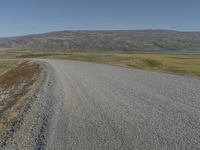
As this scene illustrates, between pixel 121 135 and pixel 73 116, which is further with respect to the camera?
pixel 73 116

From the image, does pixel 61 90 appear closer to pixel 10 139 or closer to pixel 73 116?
pixel 73 116

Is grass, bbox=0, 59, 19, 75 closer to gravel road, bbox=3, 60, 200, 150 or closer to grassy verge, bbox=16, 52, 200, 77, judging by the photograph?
grassy verge, bbox=16, 52, 200, 77

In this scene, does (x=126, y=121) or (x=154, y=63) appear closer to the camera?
(x=126, y=121)

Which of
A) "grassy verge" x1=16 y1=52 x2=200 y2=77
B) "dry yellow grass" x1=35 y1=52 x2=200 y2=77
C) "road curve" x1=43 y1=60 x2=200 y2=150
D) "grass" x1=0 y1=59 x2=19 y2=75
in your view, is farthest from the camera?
"grass" x1=0 y1=59 x2=19 y2=75

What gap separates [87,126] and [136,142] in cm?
258

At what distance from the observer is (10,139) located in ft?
34.8

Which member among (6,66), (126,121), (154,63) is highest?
(126,121)

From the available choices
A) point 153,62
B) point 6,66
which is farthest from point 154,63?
point 6,66

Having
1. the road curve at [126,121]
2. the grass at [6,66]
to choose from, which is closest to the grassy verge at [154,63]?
the grass at [6,66]

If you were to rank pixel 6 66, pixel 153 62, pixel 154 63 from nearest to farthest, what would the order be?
pixel 154 63, pixel 153 62, pixel 6 66

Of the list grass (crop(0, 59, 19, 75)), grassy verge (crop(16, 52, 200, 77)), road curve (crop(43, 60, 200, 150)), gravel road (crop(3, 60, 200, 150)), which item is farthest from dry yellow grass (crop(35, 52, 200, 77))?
gravel road (crop(3, 60, 200, 150))

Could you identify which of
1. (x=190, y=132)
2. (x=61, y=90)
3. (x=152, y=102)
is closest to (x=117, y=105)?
(x=152, y=102)

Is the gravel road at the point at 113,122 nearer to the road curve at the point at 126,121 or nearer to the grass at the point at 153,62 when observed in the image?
the road curve at the point at 126,121

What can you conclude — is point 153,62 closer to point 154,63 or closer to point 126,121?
point 154,63
